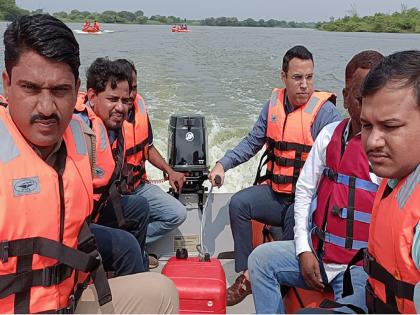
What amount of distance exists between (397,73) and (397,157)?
0.69 feet

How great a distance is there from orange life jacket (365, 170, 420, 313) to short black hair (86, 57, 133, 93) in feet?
5.01

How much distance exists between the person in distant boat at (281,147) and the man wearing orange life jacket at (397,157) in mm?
1212

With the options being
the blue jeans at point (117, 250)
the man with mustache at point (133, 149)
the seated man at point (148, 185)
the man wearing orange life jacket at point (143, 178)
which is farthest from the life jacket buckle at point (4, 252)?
the seated man at point (148, 185)

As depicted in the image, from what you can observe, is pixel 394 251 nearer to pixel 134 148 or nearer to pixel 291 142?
pixel 291 142

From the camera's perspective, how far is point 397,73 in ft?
4.17

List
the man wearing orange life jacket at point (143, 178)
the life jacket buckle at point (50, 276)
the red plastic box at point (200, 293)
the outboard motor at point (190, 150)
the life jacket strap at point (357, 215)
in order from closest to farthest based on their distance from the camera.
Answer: the life jacket buckle at point (50, 276), the life jacket strap at point (357, 215), the red plastic box at point (200, 293), the man wearing orange life jacket at point (143, 178), the outboard motor at point (190, 150)

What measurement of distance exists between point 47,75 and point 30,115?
0.12 metres

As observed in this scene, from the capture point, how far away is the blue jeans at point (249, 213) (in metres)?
2.70

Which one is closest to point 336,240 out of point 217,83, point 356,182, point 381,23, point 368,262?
point 356,182

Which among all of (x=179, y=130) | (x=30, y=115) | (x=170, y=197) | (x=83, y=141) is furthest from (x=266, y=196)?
(x=30, y=115)

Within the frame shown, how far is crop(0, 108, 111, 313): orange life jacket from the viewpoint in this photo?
1.29 m

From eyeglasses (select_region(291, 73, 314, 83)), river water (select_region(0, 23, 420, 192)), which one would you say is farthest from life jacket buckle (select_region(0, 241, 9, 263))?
river water (select_region(0, 23, 420, 192))

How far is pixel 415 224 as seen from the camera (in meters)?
1.27

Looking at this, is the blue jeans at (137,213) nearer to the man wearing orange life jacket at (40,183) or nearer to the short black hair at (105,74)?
the short black hair at (105,74)
